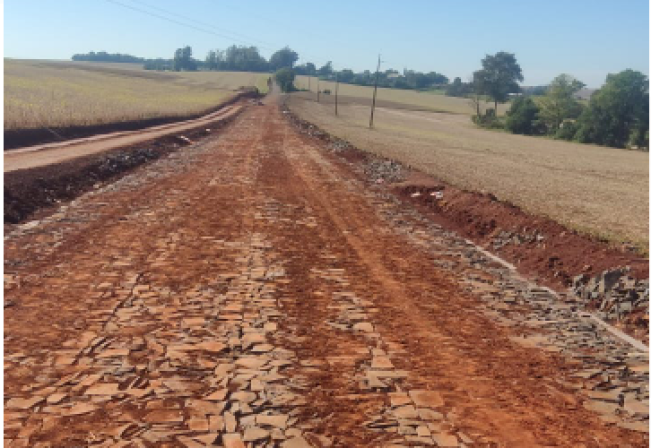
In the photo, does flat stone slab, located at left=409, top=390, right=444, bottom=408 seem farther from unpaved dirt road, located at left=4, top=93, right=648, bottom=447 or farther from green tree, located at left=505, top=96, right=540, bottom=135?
green tree, located at left=505, top=96, right=540, bottom=135

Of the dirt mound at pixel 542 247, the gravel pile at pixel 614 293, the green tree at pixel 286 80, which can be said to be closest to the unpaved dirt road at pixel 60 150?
the dirt mound at pixel 542 247

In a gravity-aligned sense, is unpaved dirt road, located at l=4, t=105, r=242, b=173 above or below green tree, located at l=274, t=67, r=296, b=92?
below

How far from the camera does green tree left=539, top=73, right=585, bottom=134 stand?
3701 inches

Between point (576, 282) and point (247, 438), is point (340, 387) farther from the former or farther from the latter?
point (576, 282)

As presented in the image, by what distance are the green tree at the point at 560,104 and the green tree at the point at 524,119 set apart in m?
2.39

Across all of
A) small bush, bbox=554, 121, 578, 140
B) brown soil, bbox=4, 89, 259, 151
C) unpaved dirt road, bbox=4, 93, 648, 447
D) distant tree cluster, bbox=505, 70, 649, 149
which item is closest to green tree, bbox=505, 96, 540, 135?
distant tree cluster, bbox=505, 70, 649, 149

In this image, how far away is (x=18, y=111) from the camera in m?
30.8

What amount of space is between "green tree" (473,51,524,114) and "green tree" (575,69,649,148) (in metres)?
47.3

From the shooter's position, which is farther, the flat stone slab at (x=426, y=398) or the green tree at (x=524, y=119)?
the green tree at (x=524, y=119)

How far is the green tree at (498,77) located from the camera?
421 ft

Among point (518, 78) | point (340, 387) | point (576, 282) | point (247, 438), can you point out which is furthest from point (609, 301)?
point (518, 78)

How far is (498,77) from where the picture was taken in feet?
429

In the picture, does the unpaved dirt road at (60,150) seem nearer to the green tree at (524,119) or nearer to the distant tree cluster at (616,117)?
the distant tree cluster at (616,117)

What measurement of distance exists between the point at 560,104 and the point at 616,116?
53.8 feet
